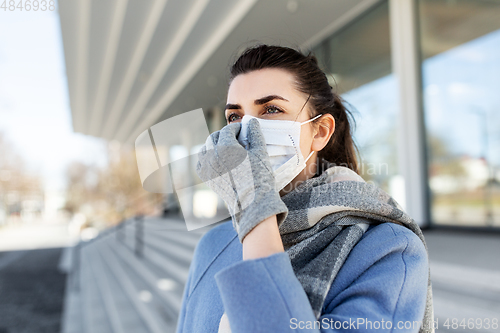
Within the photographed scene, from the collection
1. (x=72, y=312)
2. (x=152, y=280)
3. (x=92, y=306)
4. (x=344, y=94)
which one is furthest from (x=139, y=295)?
(x=344, y=94)

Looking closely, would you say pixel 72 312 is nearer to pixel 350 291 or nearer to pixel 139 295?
pixel 139 295

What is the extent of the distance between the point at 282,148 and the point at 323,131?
27cm

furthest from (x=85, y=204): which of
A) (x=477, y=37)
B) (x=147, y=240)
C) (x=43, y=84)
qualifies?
(x=477, y=37)

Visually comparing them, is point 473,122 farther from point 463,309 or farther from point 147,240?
point 147,240

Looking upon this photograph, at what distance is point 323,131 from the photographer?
3.77 ft

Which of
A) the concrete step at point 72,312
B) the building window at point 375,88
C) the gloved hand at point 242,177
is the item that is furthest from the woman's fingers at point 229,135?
the concrete step at point 72,312

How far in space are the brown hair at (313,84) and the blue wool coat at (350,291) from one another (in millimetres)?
460

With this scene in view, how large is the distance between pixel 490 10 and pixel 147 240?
6765 mm

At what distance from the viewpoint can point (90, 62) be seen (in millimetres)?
6465

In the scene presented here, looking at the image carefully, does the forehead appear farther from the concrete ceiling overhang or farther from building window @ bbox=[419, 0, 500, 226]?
building window @ bbox=[419, 0, 500, 226]

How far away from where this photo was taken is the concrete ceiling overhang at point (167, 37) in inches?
162

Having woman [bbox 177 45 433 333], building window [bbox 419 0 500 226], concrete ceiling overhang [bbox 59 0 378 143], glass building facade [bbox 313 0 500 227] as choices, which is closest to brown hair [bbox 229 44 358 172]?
woman [bbox 177 45 433 333]

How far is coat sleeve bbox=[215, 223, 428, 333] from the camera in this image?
629mm

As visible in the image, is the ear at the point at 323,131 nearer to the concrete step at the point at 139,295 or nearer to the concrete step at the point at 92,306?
the concrete step at the point at 139,295
